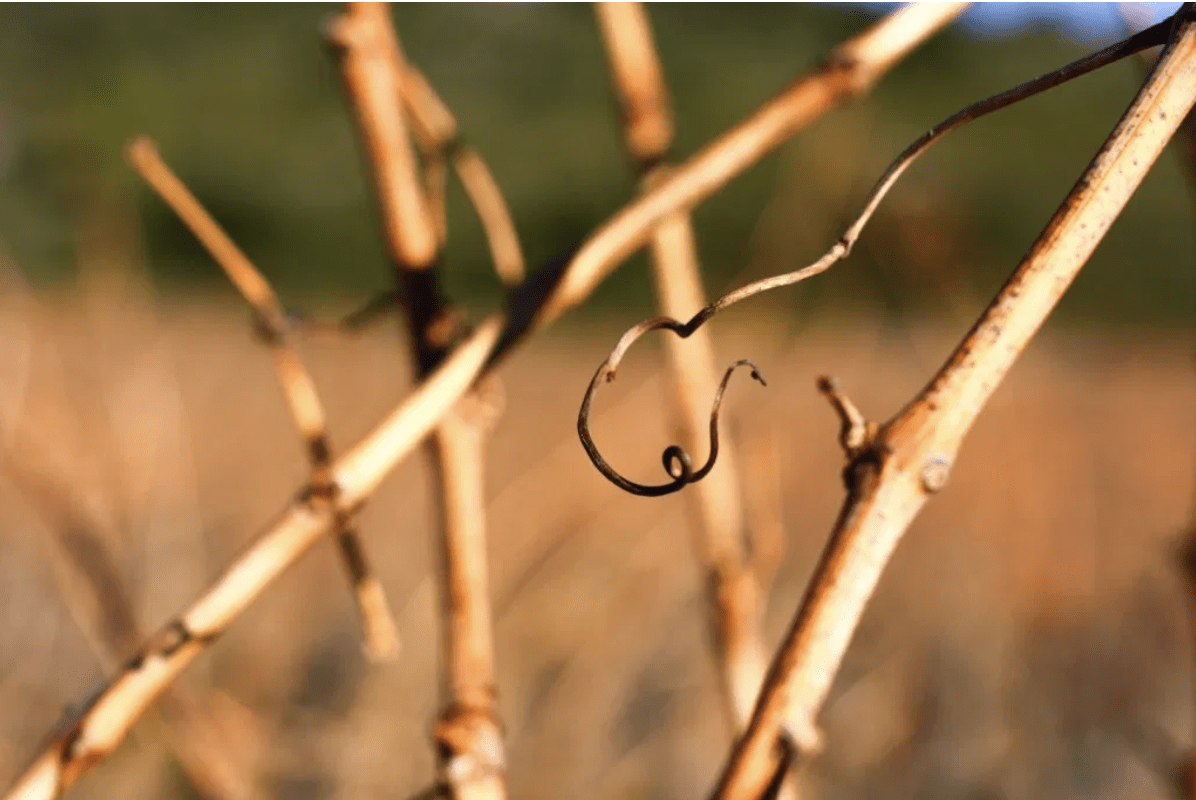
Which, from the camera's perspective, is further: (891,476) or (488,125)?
(488,125)

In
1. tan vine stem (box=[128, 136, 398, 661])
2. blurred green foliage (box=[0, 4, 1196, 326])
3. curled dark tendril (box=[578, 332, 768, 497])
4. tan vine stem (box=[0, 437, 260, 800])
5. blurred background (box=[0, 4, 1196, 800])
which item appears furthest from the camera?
blurred green foliage (box=[0, 4, 1196, 326])

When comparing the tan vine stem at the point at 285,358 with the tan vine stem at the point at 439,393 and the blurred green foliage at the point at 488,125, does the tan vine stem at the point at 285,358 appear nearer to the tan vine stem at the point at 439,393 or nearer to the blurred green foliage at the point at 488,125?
the tan vine stem at the point at 439,393

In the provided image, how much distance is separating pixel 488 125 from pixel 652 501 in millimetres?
4075

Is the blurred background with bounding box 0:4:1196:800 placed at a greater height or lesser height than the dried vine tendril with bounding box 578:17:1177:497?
greater

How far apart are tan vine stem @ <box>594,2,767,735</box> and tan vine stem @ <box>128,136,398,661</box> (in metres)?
0.10

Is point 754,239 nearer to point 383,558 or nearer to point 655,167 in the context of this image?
point 655,167

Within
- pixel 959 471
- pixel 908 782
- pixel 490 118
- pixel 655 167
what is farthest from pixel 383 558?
pixel 490 118

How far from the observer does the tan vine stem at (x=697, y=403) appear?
0.97ft

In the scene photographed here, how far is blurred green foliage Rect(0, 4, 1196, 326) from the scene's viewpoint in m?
3.78

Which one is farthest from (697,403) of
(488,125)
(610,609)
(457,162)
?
(488,125)

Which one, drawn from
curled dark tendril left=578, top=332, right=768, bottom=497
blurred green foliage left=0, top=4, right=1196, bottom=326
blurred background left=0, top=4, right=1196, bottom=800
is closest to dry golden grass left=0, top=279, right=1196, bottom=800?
blurred background left=0, top=4, right=1196, bottom=800

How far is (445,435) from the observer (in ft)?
0.74

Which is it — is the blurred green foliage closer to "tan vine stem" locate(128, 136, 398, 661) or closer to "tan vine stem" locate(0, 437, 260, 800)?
"tan vine stem" locate(0, 437, 260, 800)

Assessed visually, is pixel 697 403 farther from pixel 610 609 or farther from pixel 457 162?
pixel 610 609
